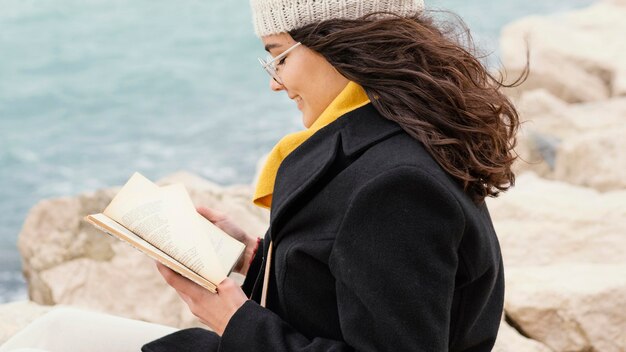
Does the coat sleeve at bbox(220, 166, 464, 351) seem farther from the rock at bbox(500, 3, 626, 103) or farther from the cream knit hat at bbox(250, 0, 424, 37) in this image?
the rock at bbox(500, 3, 626, 103)

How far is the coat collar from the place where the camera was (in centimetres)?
181

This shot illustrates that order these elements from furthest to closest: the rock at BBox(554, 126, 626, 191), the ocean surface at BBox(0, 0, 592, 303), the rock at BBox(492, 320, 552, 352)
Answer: the ocean surface at BBox(0, 0, 592, 303)
the rock at BBox(554, 126, 626, 191)
the rock at BBox(492, 320, 552, 352)

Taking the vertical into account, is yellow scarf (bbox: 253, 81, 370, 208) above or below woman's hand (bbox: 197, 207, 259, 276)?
above

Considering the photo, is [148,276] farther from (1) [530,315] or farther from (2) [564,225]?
(2) [564,225]

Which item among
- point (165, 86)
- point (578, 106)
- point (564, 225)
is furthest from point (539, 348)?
point (165, 86)

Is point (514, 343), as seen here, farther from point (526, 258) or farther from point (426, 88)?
point (426, 88)

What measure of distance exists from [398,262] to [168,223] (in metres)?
0.54

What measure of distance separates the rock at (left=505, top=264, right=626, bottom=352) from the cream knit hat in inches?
70.4

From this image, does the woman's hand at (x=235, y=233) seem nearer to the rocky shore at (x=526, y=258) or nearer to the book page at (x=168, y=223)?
the book page at (x=168, y=223)

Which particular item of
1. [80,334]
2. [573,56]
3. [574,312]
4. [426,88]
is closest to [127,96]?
[573,56]

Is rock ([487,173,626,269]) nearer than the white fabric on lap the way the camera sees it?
No

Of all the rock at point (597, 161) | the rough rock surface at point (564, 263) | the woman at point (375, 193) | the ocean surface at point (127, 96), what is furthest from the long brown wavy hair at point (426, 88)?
the ocean surface at point (127, 96)

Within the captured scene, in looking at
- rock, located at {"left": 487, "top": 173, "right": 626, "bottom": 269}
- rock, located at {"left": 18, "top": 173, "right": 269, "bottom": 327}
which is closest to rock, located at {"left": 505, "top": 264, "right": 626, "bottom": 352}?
rock, located at {"left": 487, "top": 173, "right": 626, "bottom": 269}

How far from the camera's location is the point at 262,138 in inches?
431
